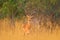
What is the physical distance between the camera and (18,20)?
518 centimetres

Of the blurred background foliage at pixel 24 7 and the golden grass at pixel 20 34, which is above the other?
the blurred background foliage at pixel 24 7

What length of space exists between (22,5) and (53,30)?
1.11 m

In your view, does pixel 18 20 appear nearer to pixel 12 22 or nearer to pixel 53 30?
pixel 12 22

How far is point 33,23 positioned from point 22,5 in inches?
23.9

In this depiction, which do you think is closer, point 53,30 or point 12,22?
point 53,30

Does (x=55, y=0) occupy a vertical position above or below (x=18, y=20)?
above

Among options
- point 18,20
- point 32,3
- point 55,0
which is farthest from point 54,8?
point 18,20

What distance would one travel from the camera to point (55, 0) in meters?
4.84

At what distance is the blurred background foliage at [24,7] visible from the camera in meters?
4.99

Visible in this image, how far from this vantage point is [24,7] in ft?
16.9

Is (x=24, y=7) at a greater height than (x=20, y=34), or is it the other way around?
(x=24, y=7)

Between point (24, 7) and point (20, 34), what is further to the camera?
point (24, 7)

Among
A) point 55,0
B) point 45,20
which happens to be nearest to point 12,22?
point 45,20

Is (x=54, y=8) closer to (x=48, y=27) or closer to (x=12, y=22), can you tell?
(x=48, y=27)
